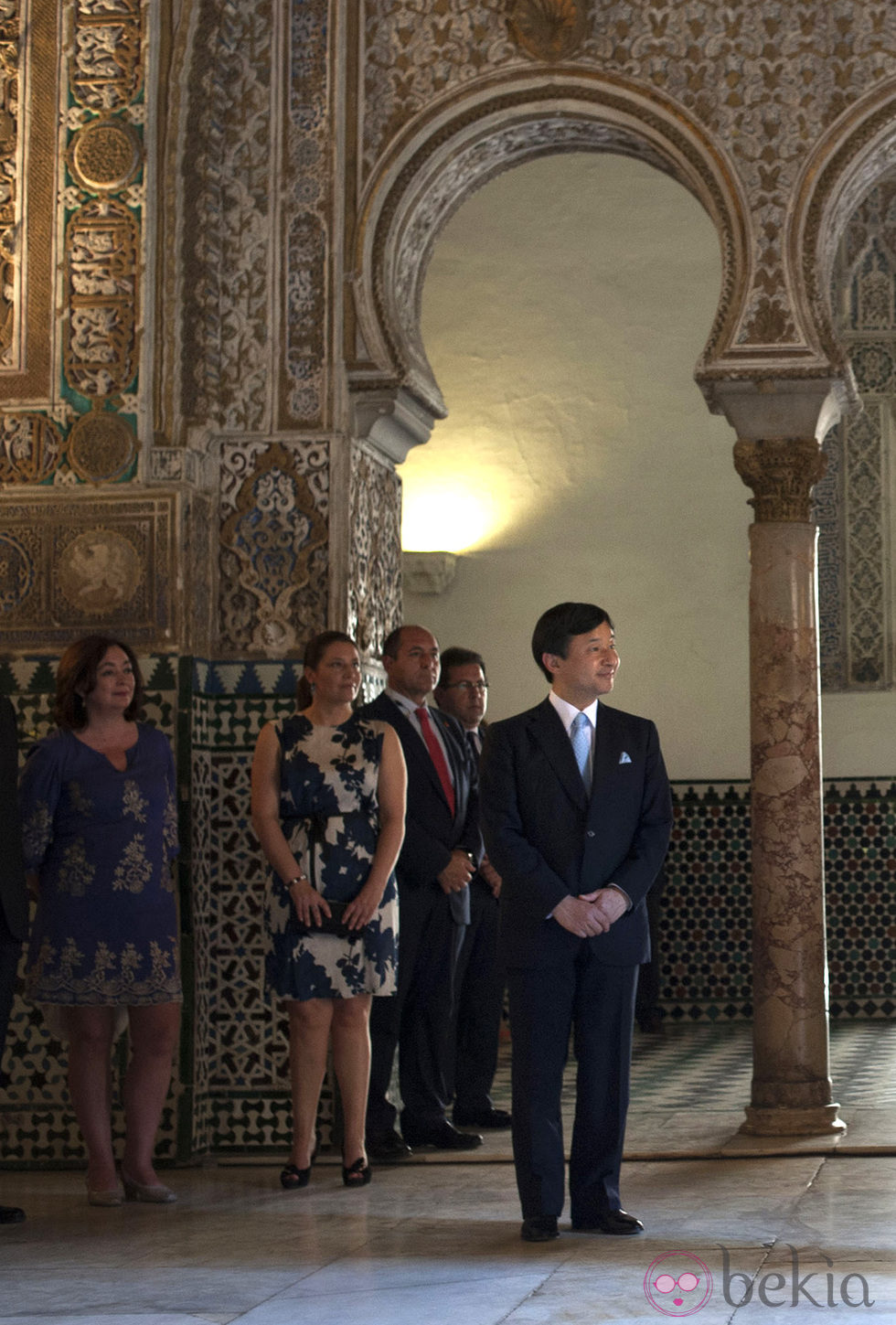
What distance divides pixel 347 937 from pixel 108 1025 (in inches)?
29.8

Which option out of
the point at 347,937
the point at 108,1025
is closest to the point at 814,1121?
the point at 347,937

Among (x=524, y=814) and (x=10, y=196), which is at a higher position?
(x=10, y=196)

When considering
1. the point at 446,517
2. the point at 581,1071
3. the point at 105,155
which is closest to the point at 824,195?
the point at 105,155

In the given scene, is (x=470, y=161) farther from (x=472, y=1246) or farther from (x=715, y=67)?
(x=472, y=1246)

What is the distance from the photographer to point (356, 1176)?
5301 mm

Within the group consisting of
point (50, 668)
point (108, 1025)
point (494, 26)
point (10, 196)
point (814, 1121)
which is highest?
point (494, 26)

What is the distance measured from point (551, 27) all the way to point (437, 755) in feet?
8.34

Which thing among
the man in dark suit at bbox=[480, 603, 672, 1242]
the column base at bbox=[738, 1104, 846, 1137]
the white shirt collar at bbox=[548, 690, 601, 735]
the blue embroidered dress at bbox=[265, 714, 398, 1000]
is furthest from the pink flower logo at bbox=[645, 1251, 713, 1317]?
the column base at bbox=[738, 1104, 846, 1137]

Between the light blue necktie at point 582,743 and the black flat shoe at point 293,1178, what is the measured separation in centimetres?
167

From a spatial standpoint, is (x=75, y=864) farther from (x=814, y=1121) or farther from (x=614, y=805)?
(x=814, y=1121)

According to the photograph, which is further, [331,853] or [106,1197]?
[331,853]

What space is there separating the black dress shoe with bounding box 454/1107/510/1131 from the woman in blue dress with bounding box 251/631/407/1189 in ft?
3.39

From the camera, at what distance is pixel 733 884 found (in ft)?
31.9

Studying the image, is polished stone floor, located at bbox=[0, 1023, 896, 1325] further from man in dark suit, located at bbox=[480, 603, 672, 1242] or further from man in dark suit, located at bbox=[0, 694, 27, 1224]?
man in dark suit, located at bbox=[0, 694, 27, 1224]
